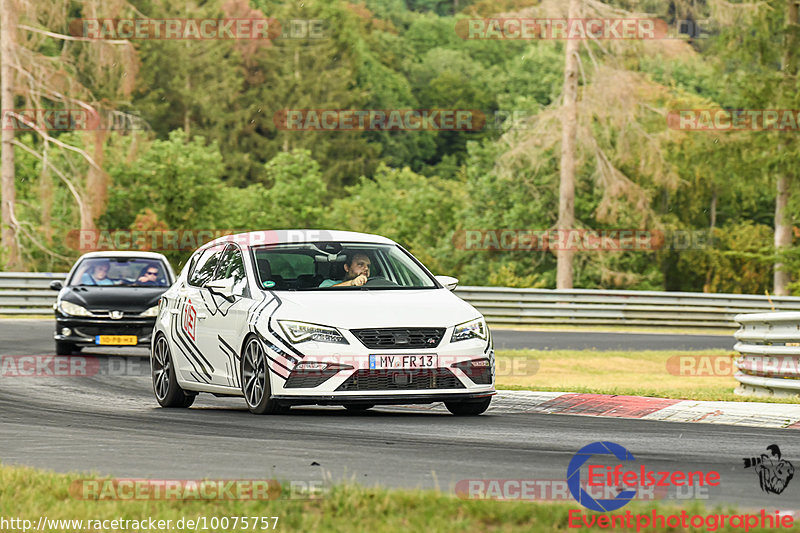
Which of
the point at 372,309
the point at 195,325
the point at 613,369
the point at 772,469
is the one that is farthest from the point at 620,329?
the point at 772,469

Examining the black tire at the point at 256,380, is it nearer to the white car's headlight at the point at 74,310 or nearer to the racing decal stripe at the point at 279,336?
the racing decal stripe at the point at 279,336

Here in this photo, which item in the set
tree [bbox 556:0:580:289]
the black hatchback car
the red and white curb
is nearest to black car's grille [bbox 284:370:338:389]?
the red and white curb

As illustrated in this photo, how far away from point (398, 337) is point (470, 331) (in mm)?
704

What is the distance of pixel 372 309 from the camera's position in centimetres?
1149

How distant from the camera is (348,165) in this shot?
306 ft

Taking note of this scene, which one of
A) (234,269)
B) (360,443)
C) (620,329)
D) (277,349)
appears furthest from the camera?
(620,329)

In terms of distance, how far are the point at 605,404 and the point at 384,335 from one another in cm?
269

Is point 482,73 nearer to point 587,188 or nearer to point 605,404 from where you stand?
point 587,188

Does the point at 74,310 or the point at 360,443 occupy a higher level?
the point at 360,443

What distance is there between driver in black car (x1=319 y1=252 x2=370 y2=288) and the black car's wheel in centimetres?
205

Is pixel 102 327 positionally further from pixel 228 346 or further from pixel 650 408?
pixel 650 408

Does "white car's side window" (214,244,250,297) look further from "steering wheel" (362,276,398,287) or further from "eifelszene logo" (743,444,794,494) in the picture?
"eifelszene logo" (743,444,794,494)

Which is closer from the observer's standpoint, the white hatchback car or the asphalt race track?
the asphalt race track

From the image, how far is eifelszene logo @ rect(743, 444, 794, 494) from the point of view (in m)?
7.71
